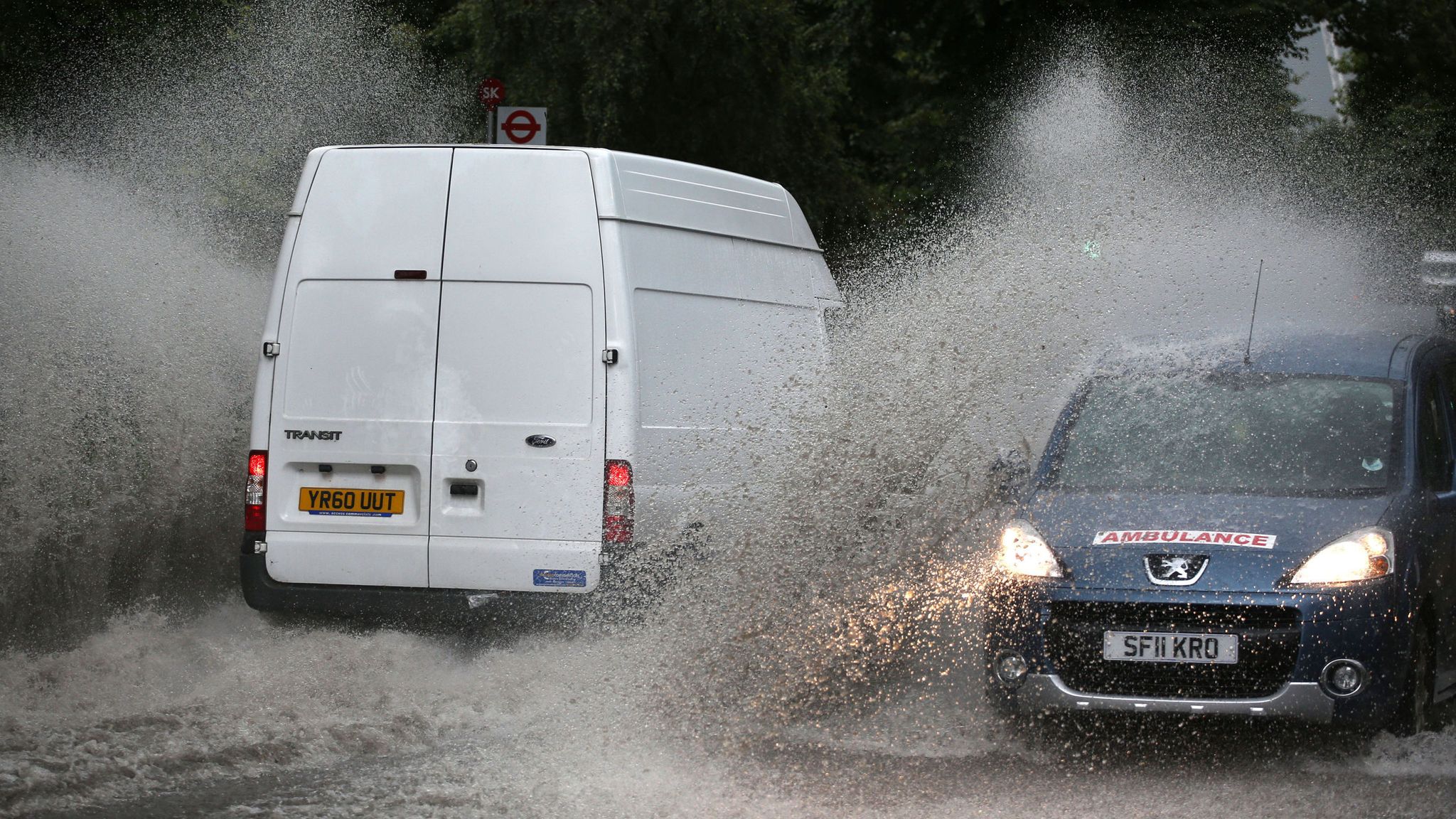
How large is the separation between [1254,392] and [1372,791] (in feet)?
6.83

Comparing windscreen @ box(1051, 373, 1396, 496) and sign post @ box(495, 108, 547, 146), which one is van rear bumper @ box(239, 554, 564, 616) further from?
sign post @ box(495, 108, 547, 146)

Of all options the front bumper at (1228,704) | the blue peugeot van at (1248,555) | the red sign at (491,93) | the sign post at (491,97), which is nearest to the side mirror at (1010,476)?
the blue peugeot van at (1248,555)

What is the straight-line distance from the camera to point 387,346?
7527mm

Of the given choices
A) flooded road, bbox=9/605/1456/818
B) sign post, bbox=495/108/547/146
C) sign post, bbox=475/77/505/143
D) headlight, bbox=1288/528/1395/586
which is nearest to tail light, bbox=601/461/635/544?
flooded road, bbox=9/605/1456/818

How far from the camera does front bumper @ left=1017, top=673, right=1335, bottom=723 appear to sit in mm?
6129

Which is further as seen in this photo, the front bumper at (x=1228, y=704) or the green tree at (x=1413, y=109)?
the green tree at (x=1413, y=109)

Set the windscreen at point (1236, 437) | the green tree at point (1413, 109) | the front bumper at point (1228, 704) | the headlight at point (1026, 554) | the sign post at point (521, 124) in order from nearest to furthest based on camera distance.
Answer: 1. the front bumper at point (1228, 704)
2. the headlight at point (1026, 554)
3. the windscreen at point (1236, 437)
4. the sign post at point (521, 124)
5. the green tree at point (1413, 109)

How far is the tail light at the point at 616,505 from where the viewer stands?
7.34 meters


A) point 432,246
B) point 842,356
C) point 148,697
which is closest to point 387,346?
point 432,246

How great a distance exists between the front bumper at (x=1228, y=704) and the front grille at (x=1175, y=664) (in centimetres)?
3

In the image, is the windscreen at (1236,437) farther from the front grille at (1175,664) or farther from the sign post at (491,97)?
the sign post at (491,97)

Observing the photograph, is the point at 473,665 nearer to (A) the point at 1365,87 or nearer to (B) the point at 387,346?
(B) the point at 387,346

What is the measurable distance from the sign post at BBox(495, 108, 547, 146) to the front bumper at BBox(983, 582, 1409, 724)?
725 cm

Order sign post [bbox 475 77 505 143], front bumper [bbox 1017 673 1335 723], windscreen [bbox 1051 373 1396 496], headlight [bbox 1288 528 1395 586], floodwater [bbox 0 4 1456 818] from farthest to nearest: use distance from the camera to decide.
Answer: sign post [bbox 475 77 505 143] < windscreen [bbox 1051 373 1396 496] < headlight [bbox 1288 528 1395 586] < front bumper [bbox 1017 673 1335 723] < floodwater [bbox 0 4 1456 818]
